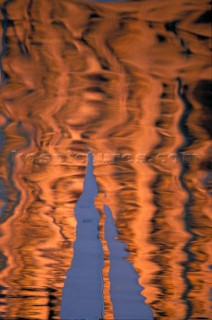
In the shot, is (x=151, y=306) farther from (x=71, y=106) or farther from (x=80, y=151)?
(x=71, y=106)

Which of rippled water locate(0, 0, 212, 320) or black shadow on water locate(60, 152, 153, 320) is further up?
rippled water locate(0, 0, 212, 320)

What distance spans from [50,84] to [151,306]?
88 cm

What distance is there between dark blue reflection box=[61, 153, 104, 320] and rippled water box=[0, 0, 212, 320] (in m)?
0.02

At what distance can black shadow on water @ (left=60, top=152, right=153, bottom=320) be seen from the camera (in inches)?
49.7

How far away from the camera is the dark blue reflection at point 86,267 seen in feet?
4.04

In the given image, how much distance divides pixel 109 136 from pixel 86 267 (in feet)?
1.56

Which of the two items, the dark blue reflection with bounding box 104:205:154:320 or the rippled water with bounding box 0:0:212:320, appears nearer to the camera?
the rippled water with bounding box 0:0:212:320

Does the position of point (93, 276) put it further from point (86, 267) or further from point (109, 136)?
point (109, 136)

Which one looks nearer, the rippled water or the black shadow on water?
the rippled water

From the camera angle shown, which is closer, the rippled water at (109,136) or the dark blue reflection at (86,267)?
the rippled water at (109,136)

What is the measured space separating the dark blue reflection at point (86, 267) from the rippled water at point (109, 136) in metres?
0.02

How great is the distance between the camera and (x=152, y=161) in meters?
1.13

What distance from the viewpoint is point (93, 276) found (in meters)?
1.41

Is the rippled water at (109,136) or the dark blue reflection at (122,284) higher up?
the rippled water at (109,136)
